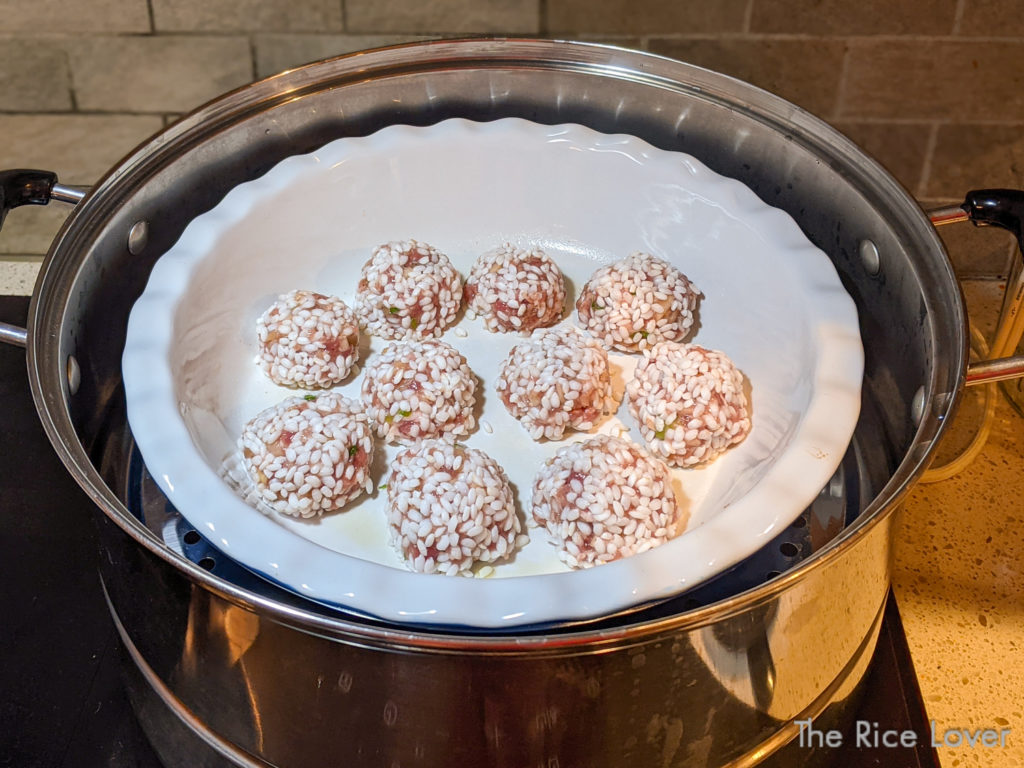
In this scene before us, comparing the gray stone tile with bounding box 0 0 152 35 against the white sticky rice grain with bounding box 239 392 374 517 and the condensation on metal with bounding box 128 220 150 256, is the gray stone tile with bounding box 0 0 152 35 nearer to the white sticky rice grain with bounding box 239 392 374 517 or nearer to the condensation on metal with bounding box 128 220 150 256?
the condensation on metal with bounding box 128 220 150 256

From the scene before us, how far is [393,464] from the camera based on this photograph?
0.95m

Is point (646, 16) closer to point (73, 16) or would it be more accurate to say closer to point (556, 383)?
point (556, 383)

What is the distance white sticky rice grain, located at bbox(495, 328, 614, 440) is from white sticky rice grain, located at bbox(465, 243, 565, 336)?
0.18 ft

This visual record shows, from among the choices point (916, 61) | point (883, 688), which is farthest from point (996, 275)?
point (883, 688)

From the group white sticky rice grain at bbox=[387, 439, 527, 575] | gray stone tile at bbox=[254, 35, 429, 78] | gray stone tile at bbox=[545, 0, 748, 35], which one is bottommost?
white sticky rice grain at bbox=[387, 439, 527, 575]

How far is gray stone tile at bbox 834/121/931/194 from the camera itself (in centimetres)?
150

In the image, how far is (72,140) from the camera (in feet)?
5.17

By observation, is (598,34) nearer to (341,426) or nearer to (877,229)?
(877,229)

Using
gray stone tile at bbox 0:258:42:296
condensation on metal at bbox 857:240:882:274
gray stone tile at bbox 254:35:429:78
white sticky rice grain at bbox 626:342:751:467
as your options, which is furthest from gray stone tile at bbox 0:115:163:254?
condensation on metal at bbox 857:240:882:274

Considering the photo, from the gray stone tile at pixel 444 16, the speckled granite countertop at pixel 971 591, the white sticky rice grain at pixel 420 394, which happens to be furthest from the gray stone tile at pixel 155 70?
the speckled granite countertop at pixel 971 591

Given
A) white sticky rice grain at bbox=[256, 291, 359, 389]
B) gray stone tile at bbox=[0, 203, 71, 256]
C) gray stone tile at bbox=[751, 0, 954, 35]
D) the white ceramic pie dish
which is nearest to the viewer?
the white ceramic pie dish

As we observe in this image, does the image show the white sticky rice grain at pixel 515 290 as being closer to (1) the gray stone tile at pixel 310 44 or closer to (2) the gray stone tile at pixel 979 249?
(1) the gray stone tile at pixel 310 44

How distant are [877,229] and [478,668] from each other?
0.67 metres

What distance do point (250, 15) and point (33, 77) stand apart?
1.24ft
